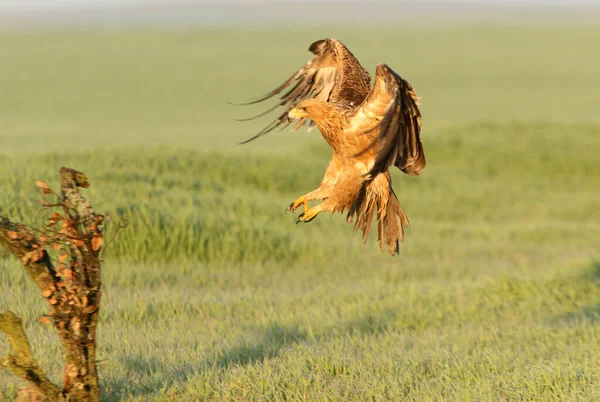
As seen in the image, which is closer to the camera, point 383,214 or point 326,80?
point 383,214

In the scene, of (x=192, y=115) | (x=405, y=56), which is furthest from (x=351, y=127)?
(x=405, y=56)

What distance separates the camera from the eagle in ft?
13.8

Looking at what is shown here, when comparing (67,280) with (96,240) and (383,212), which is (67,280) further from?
(383,212)

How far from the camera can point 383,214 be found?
517cm

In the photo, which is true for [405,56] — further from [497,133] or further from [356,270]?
[356,270]

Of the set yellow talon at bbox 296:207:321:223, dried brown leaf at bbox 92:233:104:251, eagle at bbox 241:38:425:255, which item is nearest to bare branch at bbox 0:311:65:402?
dried brown leaf at bbox 92:233:104:251

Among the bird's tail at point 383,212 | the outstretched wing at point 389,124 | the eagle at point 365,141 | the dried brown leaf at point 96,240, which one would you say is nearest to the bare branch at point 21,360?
the dried brown leaf at point 96,240

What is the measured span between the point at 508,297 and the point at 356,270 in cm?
242

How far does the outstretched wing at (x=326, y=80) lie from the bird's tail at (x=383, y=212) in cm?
61

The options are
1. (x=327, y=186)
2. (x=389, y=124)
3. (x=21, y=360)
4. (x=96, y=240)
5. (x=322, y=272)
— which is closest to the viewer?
(x=96, y=240)

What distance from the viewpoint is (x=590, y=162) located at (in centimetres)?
1862

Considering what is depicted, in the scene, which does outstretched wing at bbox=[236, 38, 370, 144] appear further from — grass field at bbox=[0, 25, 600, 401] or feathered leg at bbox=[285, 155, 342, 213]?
grass field at bbox=[0, 25, 600, 401]

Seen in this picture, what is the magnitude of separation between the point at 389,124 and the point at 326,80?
79.7 inches

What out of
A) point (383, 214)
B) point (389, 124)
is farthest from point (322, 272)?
point (389, 124)
